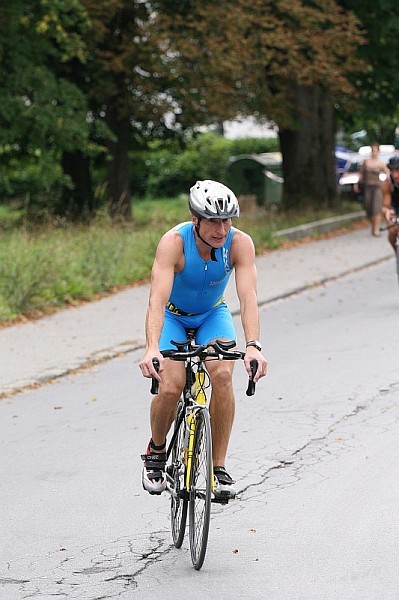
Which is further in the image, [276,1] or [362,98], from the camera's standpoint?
[362,98]

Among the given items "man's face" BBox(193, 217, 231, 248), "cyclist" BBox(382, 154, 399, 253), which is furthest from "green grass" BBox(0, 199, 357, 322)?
"man's face" BBox(193, 217, 231, 248)

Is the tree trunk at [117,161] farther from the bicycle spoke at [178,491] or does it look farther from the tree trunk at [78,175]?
the bicycle spoke at [178,491]

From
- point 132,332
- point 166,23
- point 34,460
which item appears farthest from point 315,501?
point 166,23

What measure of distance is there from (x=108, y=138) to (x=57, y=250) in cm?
1123

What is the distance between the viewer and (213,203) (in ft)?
19.9

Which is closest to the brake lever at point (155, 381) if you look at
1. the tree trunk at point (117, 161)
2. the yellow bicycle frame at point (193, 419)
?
the yellow bicycle frame at point (193, 419)

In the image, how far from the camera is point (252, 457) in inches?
318

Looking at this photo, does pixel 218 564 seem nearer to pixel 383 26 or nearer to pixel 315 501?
pixel 315 501

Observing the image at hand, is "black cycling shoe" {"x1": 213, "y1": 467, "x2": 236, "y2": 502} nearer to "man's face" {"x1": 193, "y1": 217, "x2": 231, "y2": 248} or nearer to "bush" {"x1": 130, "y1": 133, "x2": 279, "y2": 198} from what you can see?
"man's face" {"x1": 193, "y1": 217, "x2": 231, "y2": 248}

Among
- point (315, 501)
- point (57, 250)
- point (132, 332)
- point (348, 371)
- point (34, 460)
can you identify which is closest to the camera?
point (315, 501)

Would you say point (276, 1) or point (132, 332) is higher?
point (276, 1)

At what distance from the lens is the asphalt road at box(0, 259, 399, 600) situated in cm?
572

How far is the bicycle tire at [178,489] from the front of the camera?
20.2 ft

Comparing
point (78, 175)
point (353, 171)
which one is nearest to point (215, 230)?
point (78, 175)
